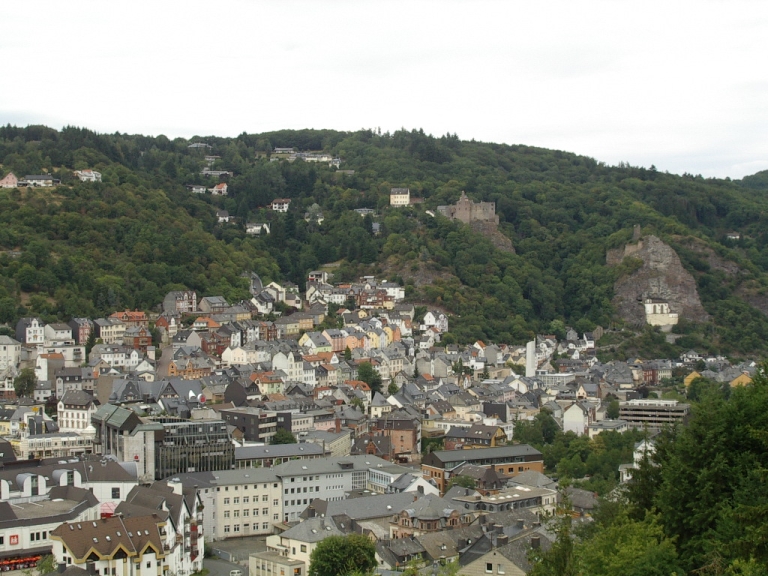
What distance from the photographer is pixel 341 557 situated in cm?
3177

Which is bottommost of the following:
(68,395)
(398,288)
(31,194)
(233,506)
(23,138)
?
(233,506)

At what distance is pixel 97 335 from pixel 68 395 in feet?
48.2

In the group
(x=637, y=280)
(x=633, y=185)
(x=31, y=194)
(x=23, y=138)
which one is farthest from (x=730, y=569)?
(x=633, y=185)

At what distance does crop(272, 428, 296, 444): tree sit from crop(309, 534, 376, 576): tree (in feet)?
61.1

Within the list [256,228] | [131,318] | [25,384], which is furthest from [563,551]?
[256,228]

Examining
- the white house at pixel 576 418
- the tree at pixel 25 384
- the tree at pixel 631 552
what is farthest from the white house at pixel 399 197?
the tree at pixel 631 552

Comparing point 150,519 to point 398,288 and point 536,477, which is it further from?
point 398,288

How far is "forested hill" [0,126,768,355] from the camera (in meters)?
77.8

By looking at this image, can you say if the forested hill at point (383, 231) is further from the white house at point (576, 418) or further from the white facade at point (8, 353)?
the white house at point (576, 418)

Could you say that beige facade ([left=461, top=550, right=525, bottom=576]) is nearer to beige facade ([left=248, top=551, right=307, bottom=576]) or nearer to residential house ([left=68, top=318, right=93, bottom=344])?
beige facade ([left=248, top=551, right=307, bottom=576])

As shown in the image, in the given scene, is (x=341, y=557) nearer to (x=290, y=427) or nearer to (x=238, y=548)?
(x=238, y=548)

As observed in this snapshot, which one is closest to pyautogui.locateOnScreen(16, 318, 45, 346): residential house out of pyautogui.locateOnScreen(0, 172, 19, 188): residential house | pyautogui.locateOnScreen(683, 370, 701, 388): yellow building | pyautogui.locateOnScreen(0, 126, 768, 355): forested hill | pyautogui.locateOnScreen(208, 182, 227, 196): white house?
pyautogui.locateOnScreen(0, 126, 768, 355): forested hill

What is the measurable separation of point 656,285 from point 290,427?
164 feet

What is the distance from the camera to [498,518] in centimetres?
3716
